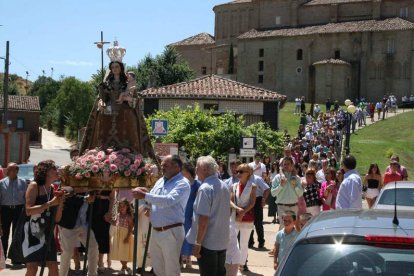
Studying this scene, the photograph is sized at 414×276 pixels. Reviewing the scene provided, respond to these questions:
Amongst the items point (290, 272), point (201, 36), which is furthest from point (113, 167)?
point (201, 36)

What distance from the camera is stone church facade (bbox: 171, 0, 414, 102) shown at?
84.6 m

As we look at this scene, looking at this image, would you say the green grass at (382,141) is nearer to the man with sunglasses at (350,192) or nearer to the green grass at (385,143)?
the green grass at (385,143)

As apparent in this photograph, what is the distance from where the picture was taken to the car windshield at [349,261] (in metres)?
4.60

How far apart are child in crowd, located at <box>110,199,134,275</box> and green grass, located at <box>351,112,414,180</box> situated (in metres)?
25.9

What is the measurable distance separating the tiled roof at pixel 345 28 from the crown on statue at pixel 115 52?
76062 millimetres

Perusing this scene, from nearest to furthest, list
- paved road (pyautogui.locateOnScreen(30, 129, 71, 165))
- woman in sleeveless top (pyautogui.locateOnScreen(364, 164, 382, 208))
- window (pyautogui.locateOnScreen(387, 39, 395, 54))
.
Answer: woman in sleeveless top (pyautogui.locateOnScreen(364, 164, 382, 208))
paved road (pyautogui.locateOnScreen(30, 129, 71, 165))
window (pyautogui.locateOnScreen(387, 39, 395, 54))

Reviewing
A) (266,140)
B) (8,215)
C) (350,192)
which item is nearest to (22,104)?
(266,140)

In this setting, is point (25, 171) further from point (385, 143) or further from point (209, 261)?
point (385, 143)

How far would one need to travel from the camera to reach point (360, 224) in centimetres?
509

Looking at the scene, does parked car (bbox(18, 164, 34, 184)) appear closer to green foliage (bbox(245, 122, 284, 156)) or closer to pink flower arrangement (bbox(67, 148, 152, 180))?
pink flower arrangement (bbox(67, 148, 152, 180))

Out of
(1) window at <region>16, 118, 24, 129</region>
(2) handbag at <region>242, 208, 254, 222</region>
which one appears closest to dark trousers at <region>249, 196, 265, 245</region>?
(2) handbag at <region>242, 208, 254, 222</region>

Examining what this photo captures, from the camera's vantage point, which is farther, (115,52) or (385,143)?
(385,143)

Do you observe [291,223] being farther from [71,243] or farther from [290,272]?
[290,272]

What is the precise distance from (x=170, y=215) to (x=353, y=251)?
421 cm
